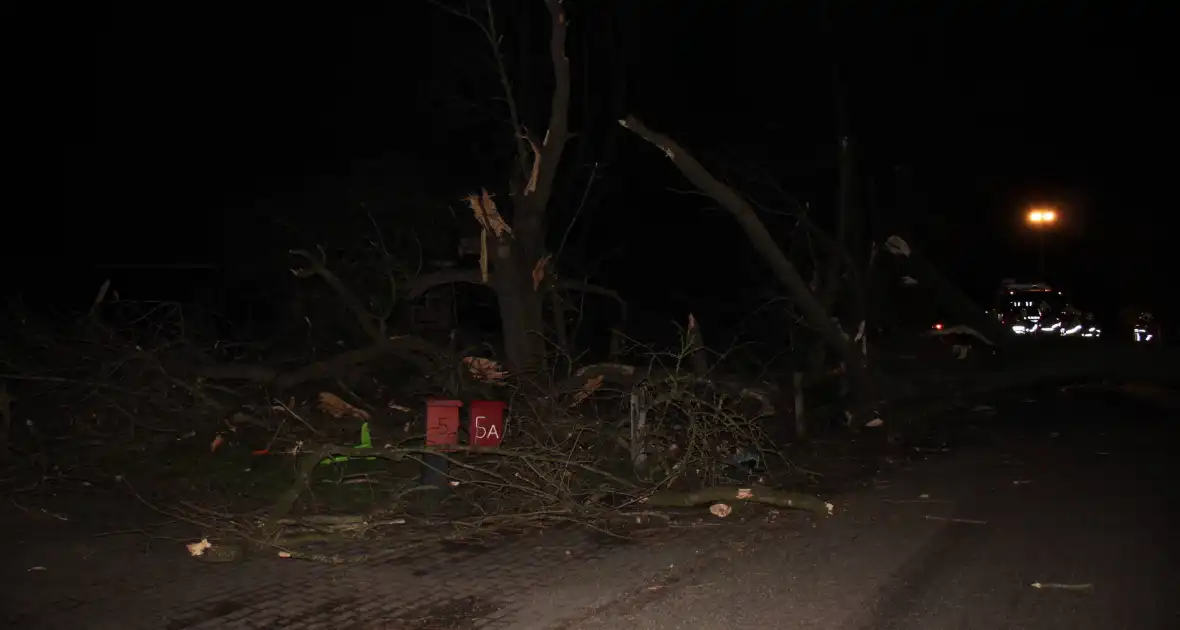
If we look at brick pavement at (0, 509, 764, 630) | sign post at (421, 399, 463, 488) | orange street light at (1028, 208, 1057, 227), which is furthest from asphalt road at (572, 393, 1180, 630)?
orange street light at (1028, 208, 1057, 227)

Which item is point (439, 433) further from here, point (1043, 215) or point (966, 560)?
point (1043, 215)

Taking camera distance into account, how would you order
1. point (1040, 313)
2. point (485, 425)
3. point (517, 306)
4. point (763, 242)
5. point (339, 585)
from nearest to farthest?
point (339, 585) → point (485, 425) → point (517, 306) → point (763, 242) → point (1040, 313)

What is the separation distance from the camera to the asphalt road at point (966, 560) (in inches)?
235

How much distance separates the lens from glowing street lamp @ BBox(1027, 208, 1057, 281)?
34188 mm

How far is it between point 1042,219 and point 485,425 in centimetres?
2973

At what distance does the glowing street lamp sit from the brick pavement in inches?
1166

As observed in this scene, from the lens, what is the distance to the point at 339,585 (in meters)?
6.65

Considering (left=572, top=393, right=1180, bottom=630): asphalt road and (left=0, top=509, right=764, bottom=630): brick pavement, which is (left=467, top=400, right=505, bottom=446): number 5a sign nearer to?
(left=0, top=509, right=764, bottom=630): brick pavement

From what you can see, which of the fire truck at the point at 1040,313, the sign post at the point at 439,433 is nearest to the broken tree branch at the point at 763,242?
the sign post at the point at 439,433

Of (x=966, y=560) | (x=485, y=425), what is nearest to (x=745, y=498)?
(x=966, y=560)

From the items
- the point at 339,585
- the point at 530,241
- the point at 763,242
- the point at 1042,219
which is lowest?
the point at 339,585

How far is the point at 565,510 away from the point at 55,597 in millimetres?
3491

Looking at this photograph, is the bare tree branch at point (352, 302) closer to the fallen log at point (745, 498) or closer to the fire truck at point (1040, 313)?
the fallen log at point (745, 498)

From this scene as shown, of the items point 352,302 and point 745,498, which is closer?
point 745,498
